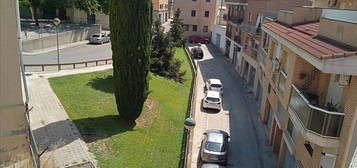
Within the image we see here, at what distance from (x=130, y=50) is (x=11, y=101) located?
814 centimetres

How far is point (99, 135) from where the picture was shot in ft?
50.3

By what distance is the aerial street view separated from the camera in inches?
367

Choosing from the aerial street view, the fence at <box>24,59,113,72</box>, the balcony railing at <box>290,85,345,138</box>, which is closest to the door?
the aerial street view

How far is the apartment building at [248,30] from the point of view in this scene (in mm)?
29750

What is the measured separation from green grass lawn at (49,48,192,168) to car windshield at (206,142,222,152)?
145 centimetres

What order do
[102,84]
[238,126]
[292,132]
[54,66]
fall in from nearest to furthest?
[292,132] < [102,84] < [238,126] < [54,66]

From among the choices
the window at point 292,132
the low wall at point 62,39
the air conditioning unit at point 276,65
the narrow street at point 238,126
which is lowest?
the narrow street at point 238,126

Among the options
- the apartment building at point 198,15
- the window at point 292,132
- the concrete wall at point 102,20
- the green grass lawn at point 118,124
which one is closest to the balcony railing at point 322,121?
the window at point 292,132

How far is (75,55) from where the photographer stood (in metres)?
32.8

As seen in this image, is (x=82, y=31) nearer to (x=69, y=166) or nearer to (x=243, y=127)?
(x=243, y=127)

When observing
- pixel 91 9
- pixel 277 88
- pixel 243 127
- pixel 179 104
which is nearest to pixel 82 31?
pixel 91 9

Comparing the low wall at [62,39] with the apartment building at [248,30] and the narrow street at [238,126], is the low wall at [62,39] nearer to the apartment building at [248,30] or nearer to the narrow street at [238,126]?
the narrow street at [238,126]

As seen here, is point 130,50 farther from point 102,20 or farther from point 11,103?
point 102,20

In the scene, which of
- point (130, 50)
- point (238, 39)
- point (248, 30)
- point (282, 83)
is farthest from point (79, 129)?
point (238, 39)
